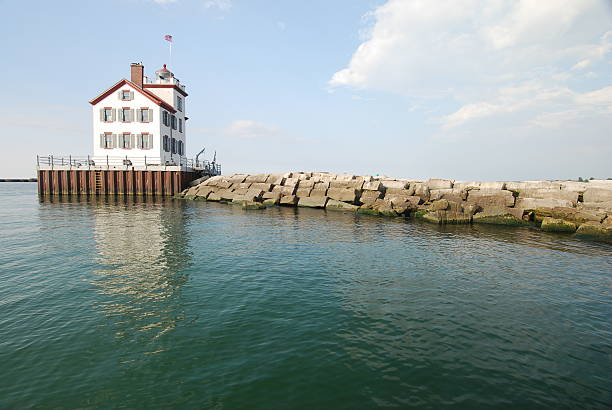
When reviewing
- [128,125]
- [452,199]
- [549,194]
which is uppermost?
[128,125]

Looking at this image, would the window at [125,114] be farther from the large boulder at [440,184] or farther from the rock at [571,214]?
the rock at [571,214]

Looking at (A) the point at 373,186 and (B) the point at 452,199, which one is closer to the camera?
(B) the point at 452,199

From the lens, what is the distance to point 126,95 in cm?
3997

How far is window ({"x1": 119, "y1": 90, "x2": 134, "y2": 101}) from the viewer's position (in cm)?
3988

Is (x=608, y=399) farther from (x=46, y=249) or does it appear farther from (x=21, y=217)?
(x=21, y=217)

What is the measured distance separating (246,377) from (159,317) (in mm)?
3058

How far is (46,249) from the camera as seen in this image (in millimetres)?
13172

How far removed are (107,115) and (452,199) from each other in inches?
1585

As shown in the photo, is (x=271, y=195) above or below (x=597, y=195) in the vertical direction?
below

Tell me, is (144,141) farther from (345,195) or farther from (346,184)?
(345,195)

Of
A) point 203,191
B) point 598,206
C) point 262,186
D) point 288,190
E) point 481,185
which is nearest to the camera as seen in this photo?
point 598,206


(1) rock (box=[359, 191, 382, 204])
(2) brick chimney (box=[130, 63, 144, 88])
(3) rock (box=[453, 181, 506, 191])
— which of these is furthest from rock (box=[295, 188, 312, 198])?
(2) brick chimney (box=[130, 63, 144, 88])

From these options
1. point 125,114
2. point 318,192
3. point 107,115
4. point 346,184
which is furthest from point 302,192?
point 107,115

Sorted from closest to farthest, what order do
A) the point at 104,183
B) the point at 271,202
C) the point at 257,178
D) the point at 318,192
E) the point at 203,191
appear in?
the point at 318,192, the point at 271,202, the point at 257,178, the point at 203,191, the point at 104,183
